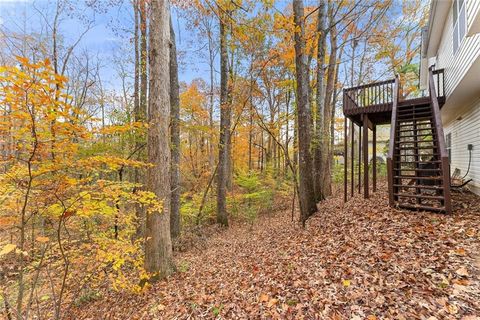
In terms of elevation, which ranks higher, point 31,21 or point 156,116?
point 31,21

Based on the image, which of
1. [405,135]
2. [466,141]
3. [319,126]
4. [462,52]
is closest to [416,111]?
[405,135]

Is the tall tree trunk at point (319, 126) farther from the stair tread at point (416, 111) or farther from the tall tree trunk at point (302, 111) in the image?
the stair tread at point (416, 111)

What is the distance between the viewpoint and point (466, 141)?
8.56 m

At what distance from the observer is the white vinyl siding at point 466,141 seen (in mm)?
7366

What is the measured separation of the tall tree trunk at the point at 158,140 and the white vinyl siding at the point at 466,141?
9322 millimetres

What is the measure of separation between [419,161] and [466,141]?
4.23 m

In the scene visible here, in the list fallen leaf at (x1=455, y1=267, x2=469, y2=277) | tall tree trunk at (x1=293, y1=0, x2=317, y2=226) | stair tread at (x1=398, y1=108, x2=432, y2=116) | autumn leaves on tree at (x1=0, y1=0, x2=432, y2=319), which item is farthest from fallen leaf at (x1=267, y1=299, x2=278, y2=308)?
stair tread at (x1=398, y1=108, x2=432, y2=116)

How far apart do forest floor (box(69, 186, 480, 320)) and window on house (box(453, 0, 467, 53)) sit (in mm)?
4687

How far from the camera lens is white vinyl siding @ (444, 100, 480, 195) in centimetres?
737

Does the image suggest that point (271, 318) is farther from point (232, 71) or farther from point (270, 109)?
point (270, 109)

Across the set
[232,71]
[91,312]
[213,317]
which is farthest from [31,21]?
[213,317]

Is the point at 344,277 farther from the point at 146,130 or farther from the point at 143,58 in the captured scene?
the point at 143,58

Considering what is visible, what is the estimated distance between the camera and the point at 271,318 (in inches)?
128

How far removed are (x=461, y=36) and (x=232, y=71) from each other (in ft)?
28.0
